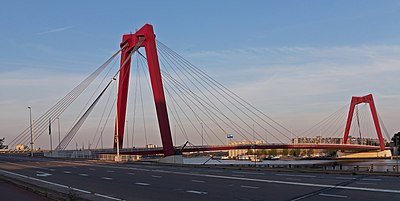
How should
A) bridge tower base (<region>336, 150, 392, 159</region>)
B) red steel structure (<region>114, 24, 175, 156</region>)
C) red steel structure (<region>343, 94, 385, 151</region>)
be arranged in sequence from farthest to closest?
1. red steel structure (<region>343, 94, 385, 151</region>)
2. bridge tower base (<region>336, 150, 392, 159</region>)
3. red steel structure (<region>114, 24, 175, 156</region>)

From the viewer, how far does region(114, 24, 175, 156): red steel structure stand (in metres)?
56.1

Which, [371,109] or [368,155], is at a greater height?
[371,109]

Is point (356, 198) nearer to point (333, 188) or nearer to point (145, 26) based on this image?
point (333, 188)

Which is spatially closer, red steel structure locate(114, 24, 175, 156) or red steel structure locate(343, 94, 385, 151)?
red steel structure locate(114, 24, 175, 156)

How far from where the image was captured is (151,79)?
2283 inches

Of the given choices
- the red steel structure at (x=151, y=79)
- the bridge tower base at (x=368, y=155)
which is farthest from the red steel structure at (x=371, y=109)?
the red steel structure at (x=151, y=79)

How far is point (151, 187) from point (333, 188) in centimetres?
880

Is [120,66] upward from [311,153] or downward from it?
upward

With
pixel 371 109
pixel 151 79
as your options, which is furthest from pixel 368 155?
pixel 151 79

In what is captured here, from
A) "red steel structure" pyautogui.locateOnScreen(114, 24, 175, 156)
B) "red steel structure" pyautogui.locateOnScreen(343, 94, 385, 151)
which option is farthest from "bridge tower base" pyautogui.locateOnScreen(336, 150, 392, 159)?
"red steel structure" pyautogui.locateOnScreen(114, 24, 175, 156)

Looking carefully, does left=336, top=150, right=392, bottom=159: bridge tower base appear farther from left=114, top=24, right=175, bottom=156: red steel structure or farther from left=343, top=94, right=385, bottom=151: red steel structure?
left=114, top=24, right=175, bottom=156: red steel structure

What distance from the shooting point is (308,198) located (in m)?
18.5

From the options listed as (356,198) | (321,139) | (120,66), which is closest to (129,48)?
(120,66)

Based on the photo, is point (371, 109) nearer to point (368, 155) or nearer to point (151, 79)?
point (368, 155)
